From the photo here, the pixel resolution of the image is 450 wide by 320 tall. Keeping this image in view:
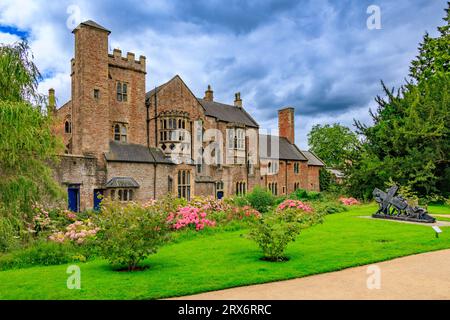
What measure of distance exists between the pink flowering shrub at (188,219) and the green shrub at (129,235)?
600 centimetres

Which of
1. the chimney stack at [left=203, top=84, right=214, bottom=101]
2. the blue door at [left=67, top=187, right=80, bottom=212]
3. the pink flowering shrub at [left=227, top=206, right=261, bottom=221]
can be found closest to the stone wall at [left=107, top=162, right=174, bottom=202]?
the blue door at [left=67, top=187, right=80, bottom=212]

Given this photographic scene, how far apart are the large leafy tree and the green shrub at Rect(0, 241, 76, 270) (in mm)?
24054

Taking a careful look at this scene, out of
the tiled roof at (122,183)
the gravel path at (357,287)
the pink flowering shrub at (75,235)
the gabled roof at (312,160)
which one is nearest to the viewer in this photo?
the gravel path at (357,287)

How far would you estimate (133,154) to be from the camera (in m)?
28.6

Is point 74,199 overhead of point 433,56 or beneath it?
beneath

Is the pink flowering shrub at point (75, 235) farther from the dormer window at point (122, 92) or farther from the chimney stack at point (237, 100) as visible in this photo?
the chimney stack at point (237, 100)

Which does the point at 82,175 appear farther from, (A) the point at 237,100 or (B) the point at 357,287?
(A) the point at 237,100

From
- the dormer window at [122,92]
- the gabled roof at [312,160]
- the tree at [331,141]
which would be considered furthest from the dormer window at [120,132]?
the tree at [331,141]

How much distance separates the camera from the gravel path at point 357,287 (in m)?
7.00

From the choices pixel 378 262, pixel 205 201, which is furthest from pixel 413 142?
pixel 378 262

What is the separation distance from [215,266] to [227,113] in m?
31.0

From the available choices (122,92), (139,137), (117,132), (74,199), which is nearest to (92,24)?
(122,92)

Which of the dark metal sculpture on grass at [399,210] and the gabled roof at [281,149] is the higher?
the gabled roof at [281,149]
